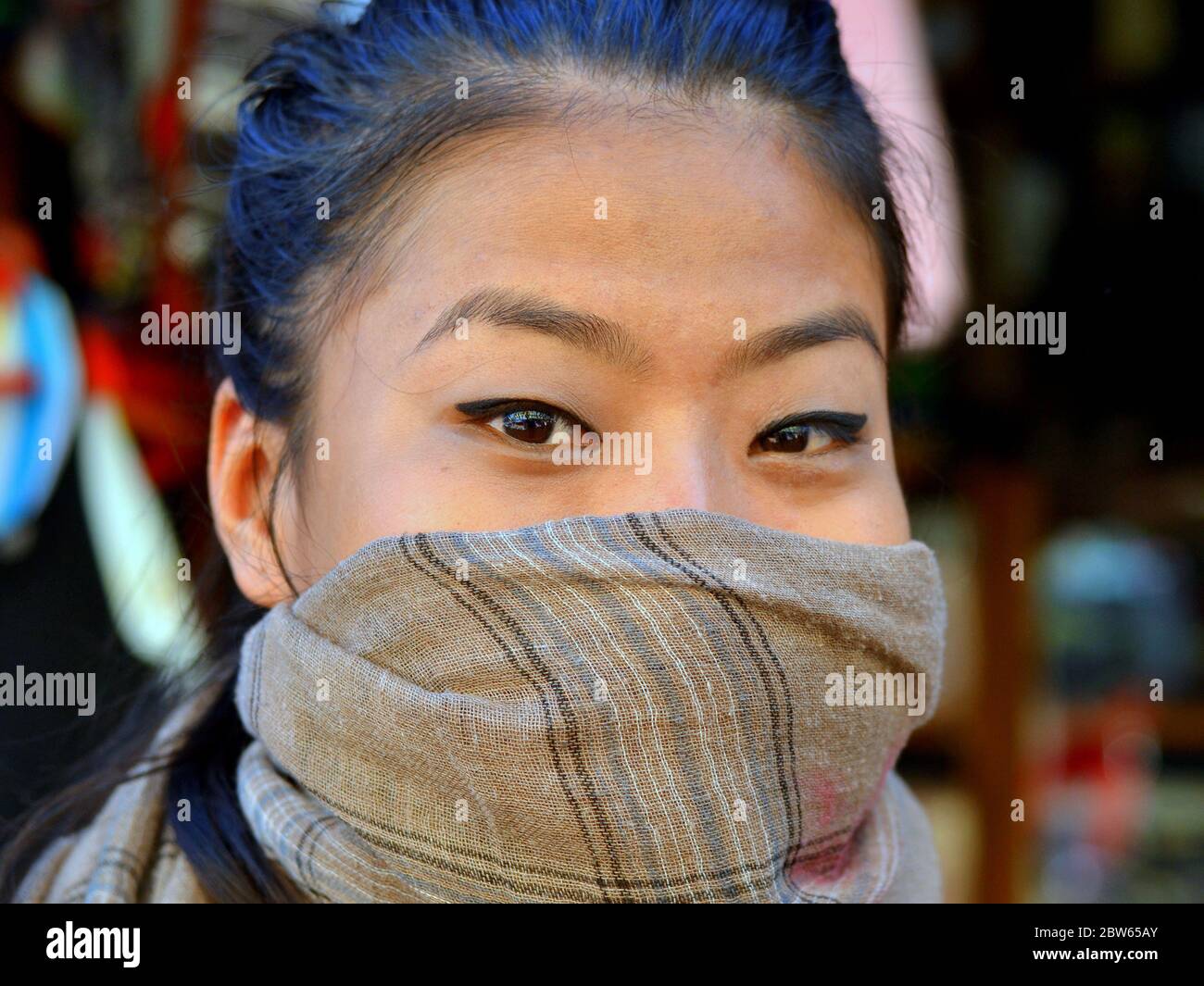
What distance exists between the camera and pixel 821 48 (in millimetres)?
1093

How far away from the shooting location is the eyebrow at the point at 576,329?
88 cm

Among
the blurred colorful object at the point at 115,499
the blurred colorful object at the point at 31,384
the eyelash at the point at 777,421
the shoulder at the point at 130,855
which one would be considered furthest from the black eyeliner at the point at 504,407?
the blurred colorful object at the point at 31,384

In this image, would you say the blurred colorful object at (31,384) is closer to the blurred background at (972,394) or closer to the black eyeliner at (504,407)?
the blurred background at (972,394)

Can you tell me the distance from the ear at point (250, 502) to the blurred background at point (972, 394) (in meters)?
0.22

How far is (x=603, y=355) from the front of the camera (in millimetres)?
879

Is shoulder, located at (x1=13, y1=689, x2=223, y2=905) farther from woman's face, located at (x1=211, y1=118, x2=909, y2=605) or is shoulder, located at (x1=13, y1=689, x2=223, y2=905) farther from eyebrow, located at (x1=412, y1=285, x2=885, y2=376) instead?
eyebrow, located at (x1=412, y1=285, x2=885, y2=376)

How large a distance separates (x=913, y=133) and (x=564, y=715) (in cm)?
82

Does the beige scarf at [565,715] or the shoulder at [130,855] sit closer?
the beige scarf at [565,715]

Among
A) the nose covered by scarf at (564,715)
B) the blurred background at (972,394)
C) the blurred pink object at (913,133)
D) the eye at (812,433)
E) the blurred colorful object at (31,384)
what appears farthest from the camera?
the blurred colorful object at (31,384)

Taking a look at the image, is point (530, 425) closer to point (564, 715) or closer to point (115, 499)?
point (564, 715)

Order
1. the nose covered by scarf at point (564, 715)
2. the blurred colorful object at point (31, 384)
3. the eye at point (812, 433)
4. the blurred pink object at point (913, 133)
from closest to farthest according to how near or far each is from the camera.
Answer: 1. the nose covered by scarf at point (564, 715)
2. the eye at point (812, 433)
3. the blurred pink object at point (913, 133)
4. the blurred colorful object at point (31, 384)
